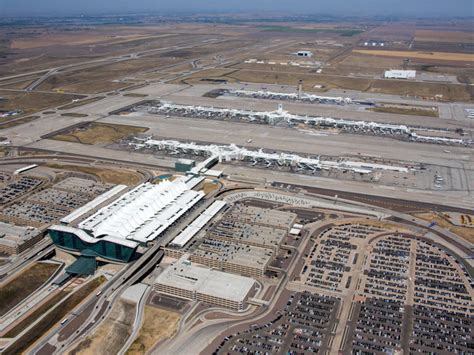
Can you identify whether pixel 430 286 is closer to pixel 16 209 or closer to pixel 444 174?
pixel 444 174

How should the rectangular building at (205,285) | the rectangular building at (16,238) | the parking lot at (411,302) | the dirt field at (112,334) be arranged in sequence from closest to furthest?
the dirt field at (112,334), the parking lot at (411,302), the rectangular building at (205,285), the rectangular building at (16,238)

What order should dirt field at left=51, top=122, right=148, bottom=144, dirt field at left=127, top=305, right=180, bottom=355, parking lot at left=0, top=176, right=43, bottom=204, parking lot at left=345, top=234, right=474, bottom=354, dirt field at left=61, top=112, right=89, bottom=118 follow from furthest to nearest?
dirt field at left=61, top=112, right=89, bottom=118 → dirt field at left=51, top=122, right=148, bottom=144 → parking lot at left=0, top=176, right=43, bottom=204 → parking lot at left=345, top=234, right=474, bottom=354 → dirt field at left=127, top=305, right=180, bottom=355

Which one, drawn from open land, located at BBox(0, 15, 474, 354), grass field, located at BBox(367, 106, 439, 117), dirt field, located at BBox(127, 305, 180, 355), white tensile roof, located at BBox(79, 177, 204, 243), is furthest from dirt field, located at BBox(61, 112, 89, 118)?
dirt field, located at BBox(127, 305, 180, 355)

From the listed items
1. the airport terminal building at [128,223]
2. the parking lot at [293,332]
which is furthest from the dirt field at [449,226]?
the airport terminal building at [128,223]

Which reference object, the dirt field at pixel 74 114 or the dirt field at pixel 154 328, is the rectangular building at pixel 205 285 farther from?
the dirt field at pixel 74 114

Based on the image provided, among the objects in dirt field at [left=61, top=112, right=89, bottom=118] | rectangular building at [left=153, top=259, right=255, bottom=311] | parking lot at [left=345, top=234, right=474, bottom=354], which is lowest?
parking lot at [left=345, top=234, right=474, bottom=354]

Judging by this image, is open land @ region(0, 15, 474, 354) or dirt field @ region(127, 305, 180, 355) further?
open land @ region(0, 15, 474, 354)

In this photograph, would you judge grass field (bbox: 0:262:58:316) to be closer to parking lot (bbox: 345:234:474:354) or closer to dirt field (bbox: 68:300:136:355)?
dirt field (bbox: 68:300:136:355)

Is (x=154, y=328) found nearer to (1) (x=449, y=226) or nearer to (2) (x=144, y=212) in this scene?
(2) (x=144, y=212)
